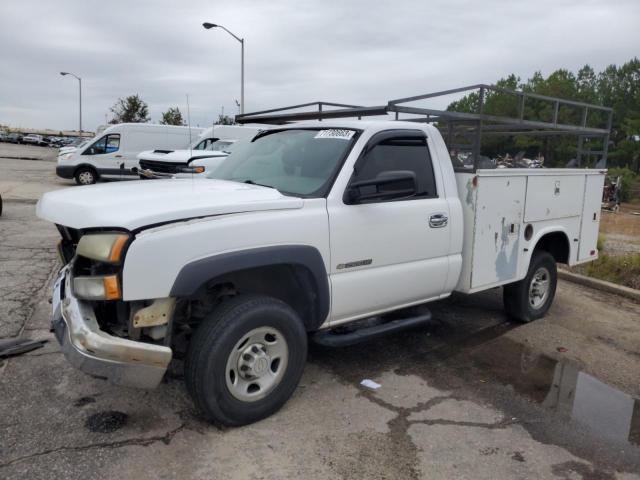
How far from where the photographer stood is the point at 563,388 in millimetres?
4219

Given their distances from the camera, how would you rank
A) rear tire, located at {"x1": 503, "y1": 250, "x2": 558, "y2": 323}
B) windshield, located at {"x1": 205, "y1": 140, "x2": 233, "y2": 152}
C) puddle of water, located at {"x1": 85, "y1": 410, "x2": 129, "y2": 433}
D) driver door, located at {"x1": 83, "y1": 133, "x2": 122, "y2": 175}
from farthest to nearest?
driver door, located at {"x1": 83, "y1": 133, "x2": 122, "y2": 175}, windshield, located at {"x1": 205, "y1": 140, "x2": 233, "y2": 152}, rear tire, located at {"x1": 503, "y1": 250, "x2": 558, "y2": 323}, puddle of water, located at {"x1": 85, "y1": 410, "x2": 129, "y2": 433}

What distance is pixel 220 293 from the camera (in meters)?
3.42

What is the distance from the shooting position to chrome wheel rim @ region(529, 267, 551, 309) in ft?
18.4

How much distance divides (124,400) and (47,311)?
224 centimetres

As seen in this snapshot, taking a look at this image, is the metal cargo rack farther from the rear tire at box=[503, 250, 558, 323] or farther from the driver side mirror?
the rear tire at box=[503, 250, 558, 323]

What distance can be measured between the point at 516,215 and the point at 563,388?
5.16 feet

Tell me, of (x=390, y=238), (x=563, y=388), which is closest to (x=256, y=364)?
(x=390, y=238)

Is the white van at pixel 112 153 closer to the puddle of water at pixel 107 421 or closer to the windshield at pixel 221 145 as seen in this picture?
the windshield at pixel 221 145

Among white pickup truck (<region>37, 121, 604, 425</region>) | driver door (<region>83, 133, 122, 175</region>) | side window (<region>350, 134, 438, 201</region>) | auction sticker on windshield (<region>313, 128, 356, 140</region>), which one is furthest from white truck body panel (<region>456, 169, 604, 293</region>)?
driver door (<region>83, 133, 122, 175</region>)

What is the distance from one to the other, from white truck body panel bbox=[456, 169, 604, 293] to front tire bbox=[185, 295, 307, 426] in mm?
1890

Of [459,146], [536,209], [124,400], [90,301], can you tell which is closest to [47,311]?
[124,400]

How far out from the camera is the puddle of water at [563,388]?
12.1ft

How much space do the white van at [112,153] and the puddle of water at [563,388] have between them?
55.2 ft

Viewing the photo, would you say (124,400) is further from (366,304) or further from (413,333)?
(413,333)
